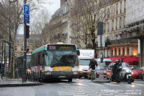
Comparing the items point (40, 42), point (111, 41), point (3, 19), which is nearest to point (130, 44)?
point (111, 41)

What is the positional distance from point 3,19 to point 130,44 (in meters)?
28.0

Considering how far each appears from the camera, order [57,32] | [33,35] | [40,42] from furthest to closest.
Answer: [57,32], [33,35], [40,42]

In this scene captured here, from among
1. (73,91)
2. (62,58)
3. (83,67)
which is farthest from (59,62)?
(83,67)

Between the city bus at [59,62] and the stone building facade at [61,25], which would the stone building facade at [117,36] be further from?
the city bus at [59,62]

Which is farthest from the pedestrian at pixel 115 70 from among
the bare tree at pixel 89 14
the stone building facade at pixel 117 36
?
the stone building facade at pixel 117 36

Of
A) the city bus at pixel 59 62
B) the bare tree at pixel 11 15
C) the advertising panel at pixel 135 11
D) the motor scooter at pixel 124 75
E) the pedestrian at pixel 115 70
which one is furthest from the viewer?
the advertising panel at pixel 135 11

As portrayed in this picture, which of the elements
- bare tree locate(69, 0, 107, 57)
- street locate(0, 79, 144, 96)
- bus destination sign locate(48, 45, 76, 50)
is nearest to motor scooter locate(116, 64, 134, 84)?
bus destination sign locate(48, 45, 76, 50)

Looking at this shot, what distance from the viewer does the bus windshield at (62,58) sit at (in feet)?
95.4

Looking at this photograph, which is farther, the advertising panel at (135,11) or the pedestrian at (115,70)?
the advertising panel at (135,11)

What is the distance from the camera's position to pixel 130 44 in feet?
221

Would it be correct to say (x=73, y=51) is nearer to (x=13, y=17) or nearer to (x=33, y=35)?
(x=13, y=17)

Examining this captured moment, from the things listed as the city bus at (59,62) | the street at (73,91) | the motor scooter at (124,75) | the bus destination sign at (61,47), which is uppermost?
the bus destination sign at (61,47)

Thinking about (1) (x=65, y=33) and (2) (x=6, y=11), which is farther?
(1) (x=65, y=33)

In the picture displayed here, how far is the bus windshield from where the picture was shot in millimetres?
29078
